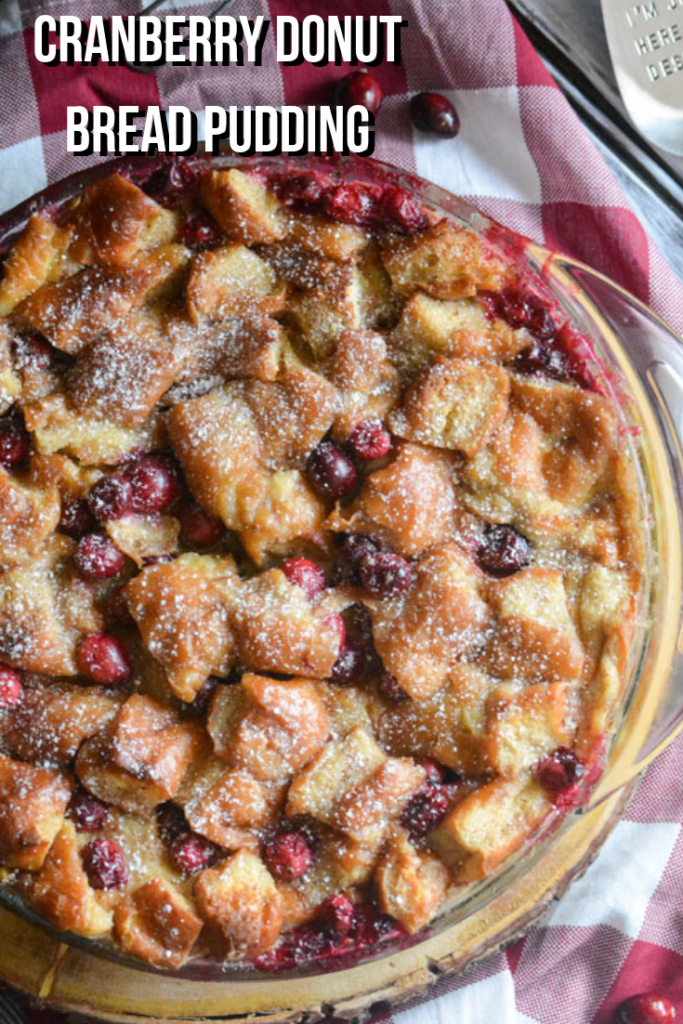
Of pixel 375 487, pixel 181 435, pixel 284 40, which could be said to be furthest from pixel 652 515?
pixel 284 40

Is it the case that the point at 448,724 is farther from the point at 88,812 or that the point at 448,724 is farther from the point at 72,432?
the point at 72,432

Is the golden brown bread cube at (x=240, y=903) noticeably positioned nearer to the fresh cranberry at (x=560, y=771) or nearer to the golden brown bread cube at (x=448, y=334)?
the fresh cranberry at (x=560, y=771)

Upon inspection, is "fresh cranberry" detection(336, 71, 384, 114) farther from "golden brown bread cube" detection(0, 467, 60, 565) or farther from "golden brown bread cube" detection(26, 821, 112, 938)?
"golden brown bread cube" detection(26, 821, 112, 938)

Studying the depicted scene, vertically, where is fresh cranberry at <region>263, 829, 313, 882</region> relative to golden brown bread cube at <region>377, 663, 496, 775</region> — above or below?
below

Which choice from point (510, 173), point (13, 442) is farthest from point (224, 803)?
point (510, 173)

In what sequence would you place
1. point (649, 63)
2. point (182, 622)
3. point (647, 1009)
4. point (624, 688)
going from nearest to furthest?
point (182, 622)
point (624, 688)
point (647, 1009)
point (649, 63)

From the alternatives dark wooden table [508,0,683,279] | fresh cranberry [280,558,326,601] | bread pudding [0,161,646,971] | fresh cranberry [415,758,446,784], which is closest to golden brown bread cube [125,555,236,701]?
bread pudding [0,161,646,971]

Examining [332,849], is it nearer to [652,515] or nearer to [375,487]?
[375,487]
